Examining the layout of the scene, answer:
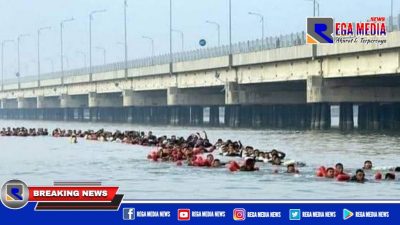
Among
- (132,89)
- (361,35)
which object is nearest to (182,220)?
(361,35)

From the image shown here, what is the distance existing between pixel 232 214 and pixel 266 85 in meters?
88.9

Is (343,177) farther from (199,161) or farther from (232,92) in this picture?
(232,92)

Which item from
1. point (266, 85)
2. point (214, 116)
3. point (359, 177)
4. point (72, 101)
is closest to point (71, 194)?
point (359, 177)

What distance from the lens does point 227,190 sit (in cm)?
3139

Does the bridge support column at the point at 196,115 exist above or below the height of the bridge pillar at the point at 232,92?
below

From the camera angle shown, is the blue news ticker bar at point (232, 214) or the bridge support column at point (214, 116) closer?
the blue news ticker bar at point (232, 214)

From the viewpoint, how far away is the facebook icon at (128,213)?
1566 cm

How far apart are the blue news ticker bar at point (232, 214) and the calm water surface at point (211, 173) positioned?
502 inches

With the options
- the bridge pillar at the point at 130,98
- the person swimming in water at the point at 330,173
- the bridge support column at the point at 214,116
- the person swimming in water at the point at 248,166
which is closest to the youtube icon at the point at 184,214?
the person swimming in water at the point at 330,173

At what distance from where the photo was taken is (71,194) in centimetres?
1592

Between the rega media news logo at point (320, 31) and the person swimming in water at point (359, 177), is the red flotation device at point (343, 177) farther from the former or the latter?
the rega media news logo at point (320, 31)

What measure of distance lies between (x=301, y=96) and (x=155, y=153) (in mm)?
61873

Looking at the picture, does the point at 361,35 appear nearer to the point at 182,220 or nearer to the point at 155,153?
the point at 155,153

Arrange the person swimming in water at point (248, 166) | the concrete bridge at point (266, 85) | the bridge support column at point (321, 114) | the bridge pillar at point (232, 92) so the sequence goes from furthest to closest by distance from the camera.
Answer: the bridge pillar at point (232, 92), the bridge support column at point (321, 114), the concrete bridge at point (266, 85), the person swimming in water at point (248, 166)
